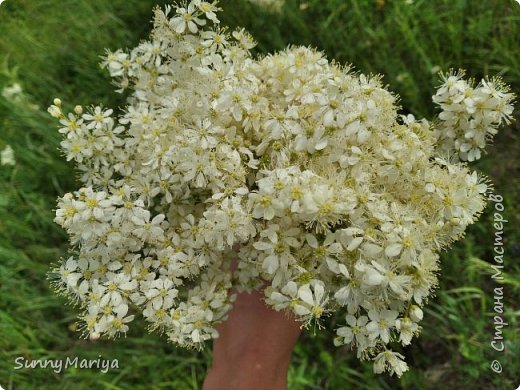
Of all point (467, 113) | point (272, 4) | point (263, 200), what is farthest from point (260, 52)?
point (263, 200)

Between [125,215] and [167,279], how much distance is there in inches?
5.7

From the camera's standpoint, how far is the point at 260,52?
60.7 inches

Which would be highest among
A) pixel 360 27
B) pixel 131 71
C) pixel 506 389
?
pixel 360 27

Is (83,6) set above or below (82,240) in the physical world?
above

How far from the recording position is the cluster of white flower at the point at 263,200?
0.85 m

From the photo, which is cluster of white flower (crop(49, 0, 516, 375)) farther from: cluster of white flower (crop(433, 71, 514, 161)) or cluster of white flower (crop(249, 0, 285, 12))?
cluster of white flower (crop(249, 0, 285, 12))

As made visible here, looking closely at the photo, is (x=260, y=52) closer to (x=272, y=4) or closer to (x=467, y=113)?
(x=272, y=4)

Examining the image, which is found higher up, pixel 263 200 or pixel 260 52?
pixel 260 52

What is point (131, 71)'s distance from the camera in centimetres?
113

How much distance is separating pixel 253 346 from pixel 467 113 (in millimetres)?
786

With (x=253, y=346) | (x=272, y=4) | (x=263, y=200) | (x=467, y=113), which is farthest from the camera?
(x=272, y=4)

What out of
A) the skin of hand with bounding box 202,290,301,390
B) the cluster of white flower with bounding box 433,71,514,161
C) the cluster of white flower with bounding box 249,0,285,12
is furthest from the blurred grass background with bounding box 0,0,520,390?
the cluster of white flower with bounding box 433,71,514,161

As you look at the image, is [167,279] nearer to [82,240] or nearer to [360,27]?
[82,240]

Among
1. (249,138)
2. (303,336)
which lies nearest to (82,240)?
(249,138)
